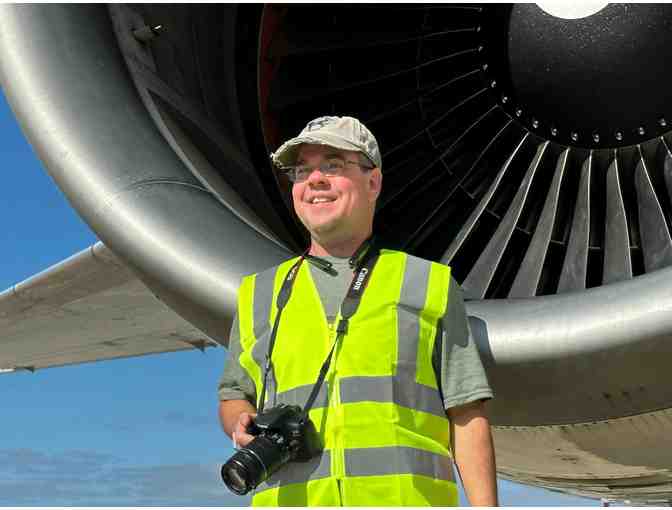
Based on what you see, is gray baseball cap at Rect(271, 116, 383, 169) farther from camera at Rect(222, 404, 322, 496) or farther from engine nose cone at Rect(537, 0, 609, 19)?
engine nose cone at Rect(537, 0, 609, 19)

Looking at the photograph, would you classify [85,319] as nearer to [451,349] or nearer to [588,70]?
[588,70]

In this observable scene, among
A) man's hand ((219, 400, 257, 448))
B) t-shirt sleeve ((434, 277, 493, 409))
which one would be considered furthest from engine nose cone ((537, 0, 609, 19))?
man's hand ((219, 400, 257, 448))

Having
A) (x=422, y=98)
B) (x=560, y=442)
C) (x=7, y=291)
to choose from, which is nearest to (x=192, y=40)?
(x=422, y=98)

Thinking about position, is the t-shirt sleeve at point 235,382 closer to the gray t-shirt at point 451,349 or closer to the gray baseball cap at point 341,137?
the gray t-shirt at point 451,349

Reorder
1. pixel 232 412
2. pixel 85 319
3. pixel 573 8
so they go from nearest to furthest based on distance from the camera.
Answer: pixel 232 412, pixel 573 8, pixel 85 319

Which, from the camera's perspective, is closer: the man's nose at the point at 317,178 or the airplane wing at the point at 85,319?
the man's nose at the point at 317,178

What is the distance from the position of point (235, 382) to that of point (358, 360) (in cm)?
24

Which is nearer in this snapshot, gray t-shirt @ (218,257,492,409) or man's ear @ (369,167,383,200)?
gray t-shirt @ (218,257,492,409)

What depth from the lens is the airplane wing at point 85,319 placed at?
3.98m

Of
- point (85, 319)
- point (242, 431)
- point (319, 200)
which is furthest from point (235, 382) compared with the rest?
point (85, 319)

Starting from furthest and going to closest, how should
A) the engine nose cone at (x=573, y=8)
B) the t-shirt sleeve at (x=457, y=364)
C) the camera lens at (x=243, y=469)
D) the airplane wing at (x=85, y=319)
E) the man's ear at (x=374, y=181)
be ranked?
the airplane wing at (x=85, y=319) → the engine nose cone at (x=573, y=8) → the man's ear at (x=374, y=181) → the t-shirt sleeve at (x=457, y=364) → the camera lens at (x=243, y=469)

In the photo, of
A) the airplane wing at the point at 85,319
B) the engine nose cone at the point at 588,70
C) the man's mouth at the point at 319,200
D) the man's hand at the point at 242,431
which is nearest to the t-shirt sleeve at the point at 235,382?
the man's hand at the point at 242,431

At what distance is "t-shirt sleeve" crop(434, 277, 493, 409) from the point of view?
128cm

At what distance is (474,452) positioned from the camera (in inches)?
49.6
